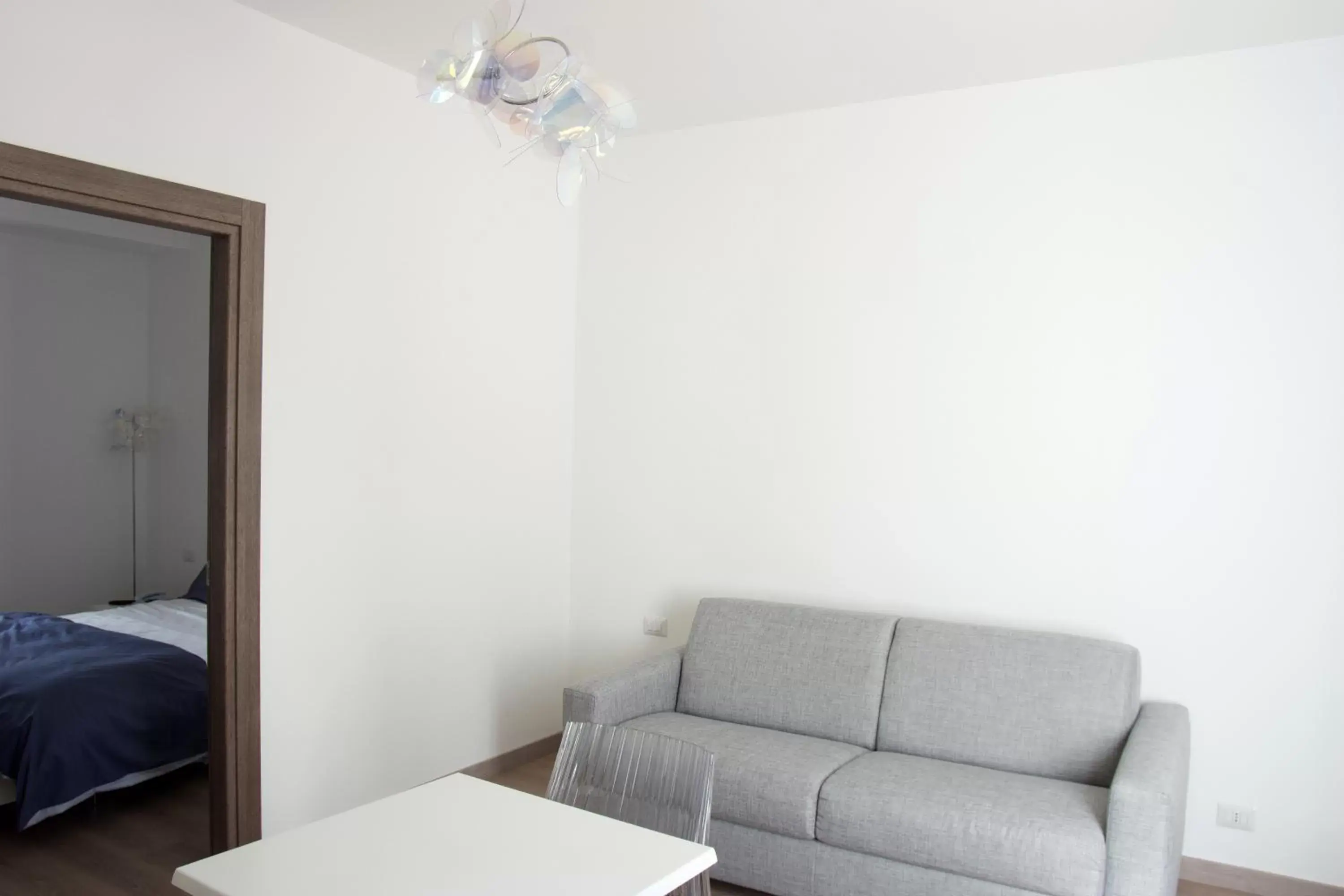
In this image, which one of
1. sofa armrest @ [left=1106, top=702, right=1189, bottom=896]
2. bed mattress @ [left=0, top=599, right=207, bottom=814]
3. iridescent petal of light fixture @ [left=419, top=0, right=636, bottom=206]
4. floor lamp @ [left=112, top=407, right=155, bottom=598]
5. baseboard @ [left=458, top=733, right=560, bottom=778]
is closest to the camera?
iridescent petal of light fixture @ [left=419, top=0, right=636, bottom=206]

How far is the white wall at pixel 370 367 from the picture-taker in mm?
3127

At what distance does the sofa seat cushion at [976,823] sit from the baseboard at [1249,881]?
678 mm

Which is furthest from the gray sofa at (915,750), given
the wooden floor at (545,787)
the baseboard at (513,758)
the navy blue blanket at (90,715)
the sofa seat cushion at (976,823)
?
the navy blue blanket at (90,715)

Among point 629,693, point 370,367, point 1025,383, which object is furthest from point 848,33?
point 629,693

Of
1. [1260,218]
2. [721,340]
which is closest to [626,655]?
[721,340]

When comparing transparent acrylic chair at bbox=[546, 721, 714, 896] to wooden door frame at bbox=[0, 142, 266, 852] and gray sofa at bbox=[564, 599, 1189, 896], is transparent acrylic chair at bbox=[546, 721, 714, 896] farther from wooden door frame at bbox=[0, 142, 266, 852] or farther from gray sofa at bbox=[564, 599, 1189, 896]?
wooden door frame at bbox=[0, 142, 266, 852]

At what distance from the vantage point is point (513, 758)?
4539 millimetres

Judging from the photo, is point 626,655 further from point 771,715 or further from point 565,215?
point 565,215

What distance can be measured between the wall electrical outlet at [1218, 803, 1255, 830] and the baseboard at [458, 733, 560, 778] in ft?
8.06

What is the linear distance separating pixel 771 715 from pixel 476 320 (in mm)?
2022

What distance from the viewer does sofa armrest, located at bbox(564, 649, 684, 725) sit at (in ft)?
11.8

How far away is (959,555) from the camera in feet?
12.8

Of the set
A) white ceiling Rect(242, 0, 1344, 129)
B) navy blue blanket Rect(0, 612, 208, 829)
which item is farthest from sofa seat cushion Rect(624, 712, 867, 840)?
white ceiling Rect(242, 0, 1344, 129)

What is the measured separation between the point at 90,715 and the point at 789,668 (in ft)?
8.58
